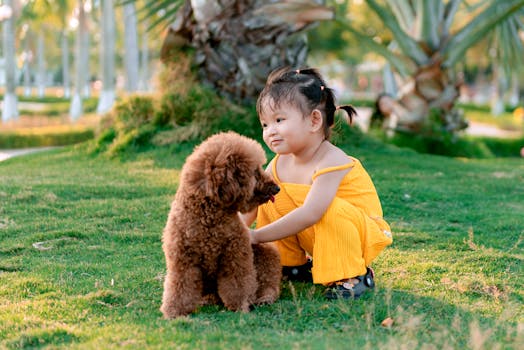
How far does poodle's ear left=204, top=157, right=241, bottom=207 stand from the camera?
10.9 feet

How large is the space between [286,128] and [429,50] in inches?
298

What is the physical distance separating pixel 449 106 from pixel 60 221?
25.0 feet

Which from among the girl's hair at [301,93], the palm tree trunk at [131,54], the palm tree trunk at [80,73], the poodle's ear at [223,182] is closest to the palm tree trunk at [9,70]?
the palm tree trunk at [80,73]

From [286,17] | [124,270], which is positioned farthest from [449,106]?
[124,270]

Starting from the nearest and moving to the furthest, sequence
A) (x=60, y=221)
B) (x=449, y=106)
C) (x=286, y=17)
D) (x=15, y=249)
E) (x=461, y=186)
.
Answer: (x=15, y=249) < (x=60, y=221) < (x=461, y=186) < (x=286, y=17) < (x=449, y=106)

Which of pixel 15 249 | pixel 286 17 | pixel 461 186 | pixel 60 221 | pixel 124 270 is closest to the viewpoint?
pixel 124 270

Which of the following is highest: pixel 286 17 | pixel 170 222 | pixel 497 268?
pixel 286 17

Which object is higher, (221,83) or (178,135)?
(221,83)

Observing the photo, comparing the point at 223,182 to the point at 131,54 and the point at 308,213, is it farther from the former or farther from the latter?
the point at 131,54

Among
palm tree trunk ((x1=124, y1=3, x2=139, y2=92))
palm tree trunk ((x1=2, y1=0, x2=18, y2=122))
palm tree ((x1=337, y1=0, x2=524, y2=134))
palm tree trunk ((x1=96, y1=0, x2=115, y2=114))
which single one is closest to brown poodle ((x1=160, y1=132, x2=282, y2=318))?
palm tree ((x1=337, y1=0, x2=524, y2=134))

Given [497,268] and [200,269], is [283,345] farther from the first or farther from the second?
[497,268]

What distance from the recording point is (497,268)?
15.4 ft

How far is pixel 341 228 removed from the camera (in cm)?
391

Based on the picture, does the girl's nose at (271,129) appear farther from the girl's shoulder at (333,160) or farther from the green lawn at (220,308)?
the green lawn at (220,308)
